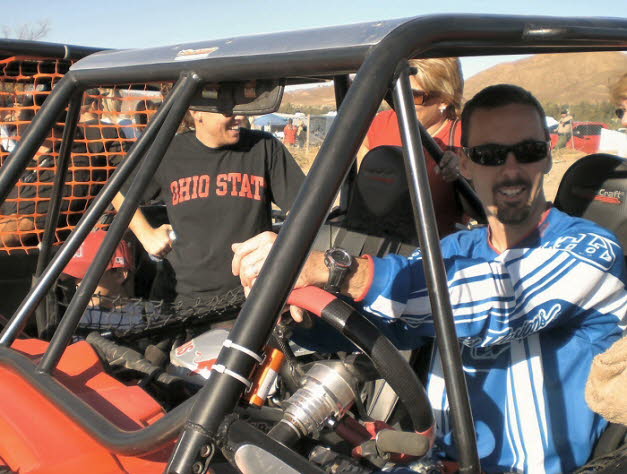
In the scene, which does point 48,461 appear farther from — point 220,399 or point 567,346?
point 567,346

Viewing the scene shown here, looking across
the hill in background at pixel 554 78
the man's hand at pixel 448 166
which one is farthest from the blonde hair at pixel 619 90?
the hill in background at pixel 554 78

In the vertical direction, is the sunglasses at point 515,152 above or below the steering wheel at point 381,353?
above

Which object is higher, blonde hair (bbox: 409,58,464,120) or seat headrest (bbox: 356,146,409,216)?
blonde hair (bbox: 409,58,464,120)

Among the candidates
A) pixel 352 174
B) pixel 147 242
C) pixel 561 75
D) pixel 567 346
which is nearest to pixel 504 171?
pixel 567 346

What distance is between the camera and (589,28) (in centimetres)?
135

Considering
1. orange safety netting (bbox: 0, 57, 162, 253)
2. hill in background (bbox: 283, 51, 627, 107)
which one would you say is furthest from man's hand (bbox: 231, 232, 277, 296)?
hill in background (bbox: 283, 51, 627, 107)

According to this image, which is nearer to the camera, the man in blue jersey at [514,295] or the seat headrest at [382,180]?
the man in blue jersey at [514,295]

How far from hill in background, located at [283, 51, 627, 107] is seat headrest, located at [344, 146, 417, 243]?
2112 inches

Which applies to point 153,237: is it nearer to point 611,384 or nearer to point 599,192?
point 599,192

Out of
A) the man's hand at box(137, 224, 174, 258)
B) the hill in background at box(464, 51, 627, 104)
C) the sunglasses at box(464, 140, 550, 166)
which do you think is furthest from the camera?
the hill in background at box(464, 51, 627, 104)

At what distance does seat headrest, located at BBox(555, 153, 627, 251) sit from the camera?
2184 mm

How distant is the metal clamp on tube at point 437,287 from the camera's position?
112cm

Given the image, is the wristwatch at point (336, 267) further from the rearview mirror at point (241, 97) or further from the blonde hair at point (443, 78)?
the blonde hair at point (443, 78)

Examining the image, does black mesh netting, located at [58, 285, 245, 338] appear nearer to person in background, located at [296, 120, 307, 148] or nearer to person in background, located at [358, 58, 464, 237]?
person in background, located at [358, 58, 464, 237]
